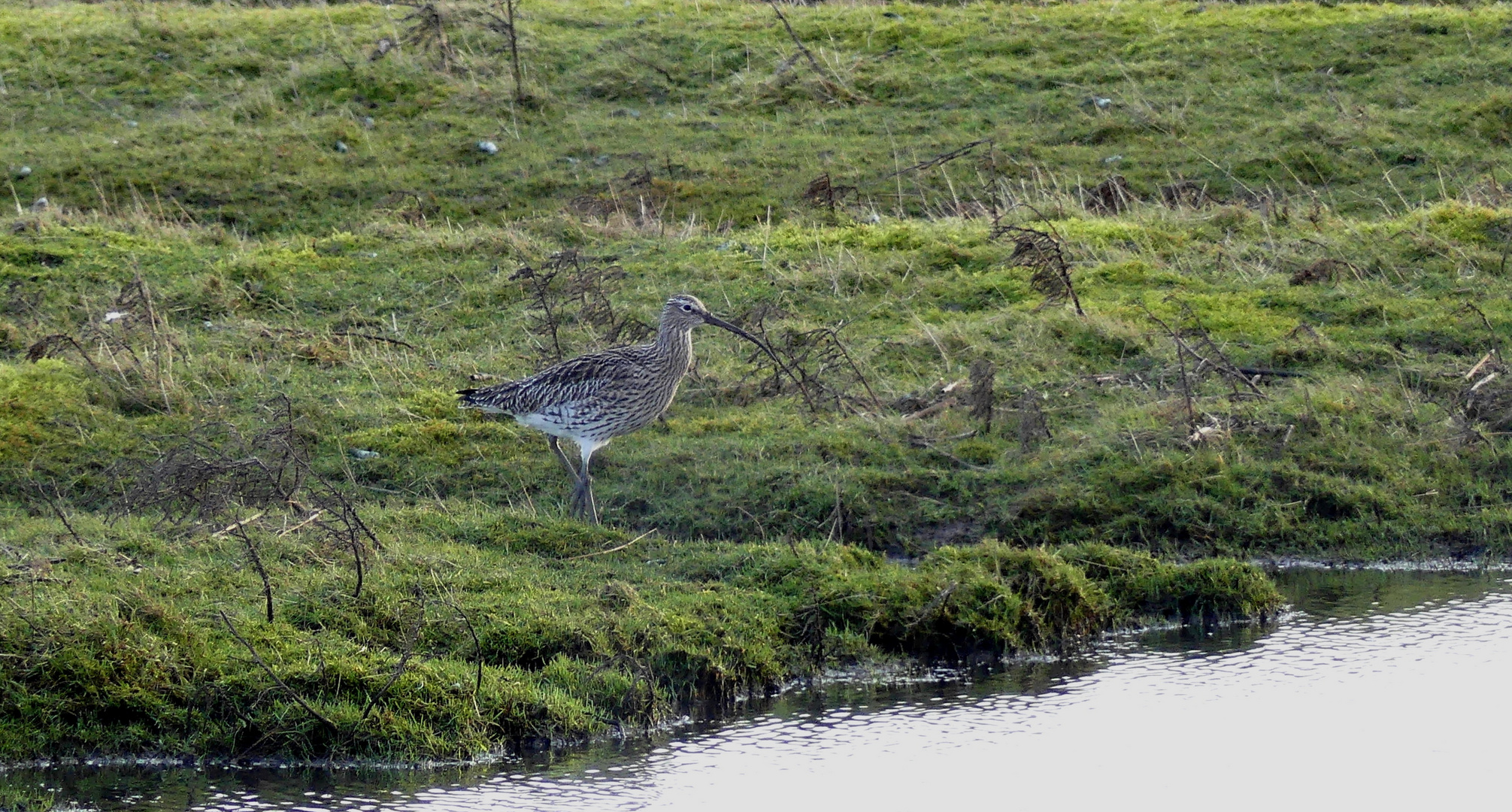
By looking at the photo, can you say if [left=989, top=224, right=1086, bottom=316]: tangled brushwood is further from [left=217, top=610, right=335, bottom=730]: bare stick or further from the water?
[left=217, top=610, right=335, bottom=730]: bare stick

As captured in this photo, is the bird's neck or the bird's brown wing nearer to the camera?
the bird's brown wing

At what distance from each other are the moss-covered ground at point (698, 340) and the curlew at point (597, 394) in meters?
0.46

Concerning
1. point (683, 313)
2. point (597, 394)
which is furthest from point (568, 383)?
point (683, 313)

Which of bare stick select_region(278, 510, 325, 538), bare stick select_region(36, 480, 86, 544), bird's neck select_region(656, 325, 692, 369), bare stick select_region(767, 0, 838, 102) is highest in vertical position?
bare stick select_region(767, 0, 838, 102)

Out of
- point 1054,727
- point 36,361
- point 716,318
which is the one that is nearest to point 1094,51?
point 716,318

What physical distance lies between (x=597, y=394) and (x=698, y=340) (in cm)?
314

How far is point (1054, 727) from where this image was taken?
791cm

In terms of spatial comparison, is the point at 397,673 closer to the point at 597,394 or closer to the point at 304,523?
the point at 304,523

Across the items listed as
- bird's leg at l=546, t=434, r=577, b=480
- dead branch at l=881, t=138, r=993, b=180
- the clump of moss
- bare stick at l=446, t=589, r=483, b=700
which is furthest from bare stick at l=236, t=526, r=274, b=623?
dead branch at l=881, t=138, r=993, b=180

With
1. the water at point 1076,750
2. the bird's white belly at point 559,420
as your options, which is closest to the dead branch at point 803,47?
the bird's white belly at point 559,420

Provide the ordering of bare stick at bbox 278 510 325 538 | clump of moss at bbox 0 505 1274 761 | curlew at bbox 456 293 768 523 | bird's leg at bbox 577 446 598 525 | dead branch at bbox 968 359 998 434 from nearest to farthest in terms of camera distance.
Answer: clump of moss at bbox 0 505 1274 761 < bare stick at bbox 278 510 325 538 < bird's leg at bbox 577 446 598 525 < curlew at bbox 456 293 768 523 < dead branch at bbox 968 359 998 434

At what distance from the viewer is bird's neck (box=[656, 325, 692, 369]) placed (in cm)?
A: 1091

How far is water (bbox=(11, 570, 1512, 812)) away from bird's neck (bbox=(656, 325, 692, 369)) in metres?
3.03

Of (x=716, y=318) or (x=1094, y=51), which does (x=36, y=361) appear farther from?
(x=1094, y=51)
